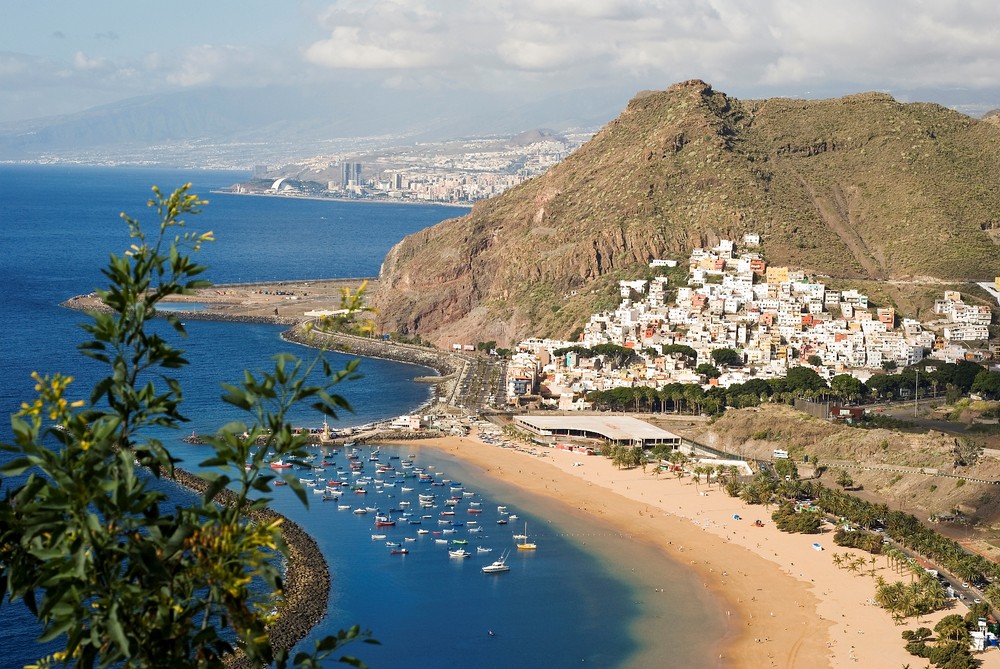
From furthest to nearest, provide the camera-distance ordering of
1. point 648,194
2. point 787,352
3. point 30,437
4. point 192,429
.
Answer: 1. point 648,194
2. point 787,352
3. point 192,429
4. point 30,437

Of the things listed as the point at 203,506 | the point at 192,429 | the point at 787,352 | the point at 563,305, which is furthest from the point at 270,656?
the point at 563,305

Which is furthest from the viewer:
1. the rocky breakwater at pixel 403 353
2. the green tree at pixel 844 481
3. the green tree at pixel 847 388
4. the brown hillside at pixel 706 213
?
the brown hillside at pixel 706 213

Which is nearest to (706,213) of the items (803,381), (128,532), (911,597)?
(803,381)

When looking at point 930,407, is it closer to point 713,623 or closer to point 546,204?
point 713,623

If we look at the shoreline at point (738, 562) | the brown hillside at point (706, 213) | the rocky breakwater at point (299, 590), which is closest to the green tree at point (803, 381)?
the shoreline at point (738, 562)

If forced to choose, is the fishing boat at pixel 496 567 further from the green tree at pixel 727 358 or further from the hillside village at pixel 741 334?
the green tree at pixel 727 358

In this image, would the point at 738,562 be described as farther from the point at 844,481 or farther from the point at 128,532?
the point at 128,532
